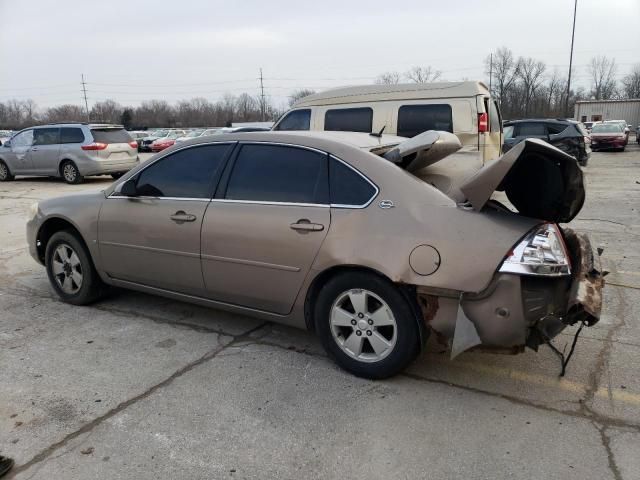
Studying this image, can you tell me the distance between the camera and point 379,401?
3.17 m

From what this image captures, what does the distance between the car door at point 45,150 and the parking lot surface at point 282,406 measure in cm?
1247

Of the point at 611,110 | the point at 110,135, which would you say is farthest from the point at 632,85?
the point at 110,135

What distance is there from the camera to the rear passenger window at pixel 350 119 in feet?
27.6

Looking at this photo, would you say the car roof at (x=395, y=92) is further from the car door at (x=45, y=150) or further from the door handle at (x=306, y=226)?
the car door at (x=45, y=150)

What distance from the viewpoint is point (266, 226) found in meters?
3.60

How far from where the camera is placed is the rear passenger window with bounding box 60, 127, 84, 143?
15141 millimetres

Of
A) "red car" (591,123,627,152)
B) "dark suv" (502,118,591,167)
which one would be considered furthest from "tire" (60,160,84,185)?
"red car" (591,123,627,152)

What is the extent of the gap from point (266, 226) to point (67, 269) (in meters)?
2.45

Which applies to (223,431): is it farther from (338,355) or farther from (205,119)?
(205,119)

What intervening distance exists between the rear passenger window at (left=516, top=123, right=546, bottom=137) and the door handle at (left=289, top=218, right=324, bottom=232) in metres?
15.5

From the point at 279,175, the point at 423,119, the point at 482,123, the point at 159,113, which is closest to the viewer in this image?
the point at 279,175

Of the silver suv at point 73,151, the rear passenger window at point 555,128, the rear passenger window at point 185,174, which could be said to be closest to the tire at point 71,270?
the rear passenger window at point 185,174

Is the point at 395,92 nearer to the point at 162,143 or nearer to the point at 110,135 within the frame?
the point at 110,135

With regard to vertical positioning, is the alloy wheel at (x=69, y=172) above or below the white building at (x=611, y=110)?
below
